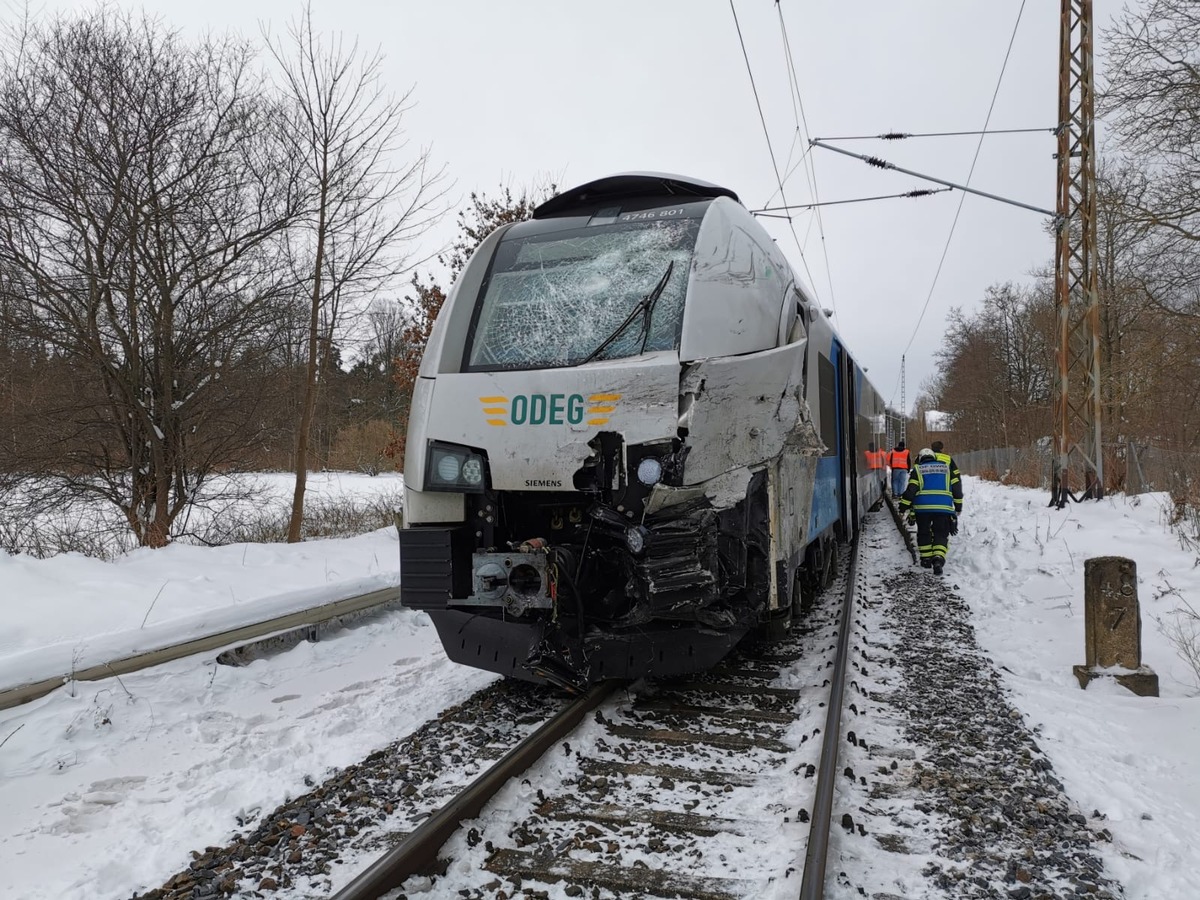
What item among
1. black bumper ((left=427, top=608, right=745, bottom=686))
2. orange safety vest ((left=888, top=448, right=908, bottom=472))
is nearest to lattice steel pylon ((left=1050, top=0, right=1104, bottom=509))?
orange safety vest ((left=888, top=448, right=908, bottom=472))

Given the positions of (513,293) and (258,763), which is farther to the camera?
(513,293)

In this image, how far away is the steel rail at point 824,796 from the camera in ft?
8.50

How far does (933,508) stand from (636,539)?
22.7 feet

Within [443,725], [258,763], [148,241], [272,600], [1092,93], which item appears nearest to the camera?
[258,763]

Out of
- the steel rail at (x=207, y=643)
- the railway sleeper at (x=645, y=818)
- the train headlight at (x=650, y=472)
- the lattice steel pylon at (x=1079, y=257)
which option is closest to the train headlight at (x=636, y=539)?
the train headlight at (x=650, y=472)

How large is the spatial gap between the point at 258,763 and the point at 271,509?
30.8ft

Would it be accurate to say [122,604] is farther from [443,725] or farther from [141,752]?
[443,725]

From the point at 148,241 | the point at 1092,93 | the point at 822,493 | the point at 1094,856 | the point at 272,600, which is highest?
the point at 1092,93

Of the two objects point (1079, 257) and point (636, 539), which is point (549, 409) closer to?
point (636, 539)

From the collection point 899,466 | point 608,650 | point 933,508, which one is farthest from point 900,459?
point 608,650

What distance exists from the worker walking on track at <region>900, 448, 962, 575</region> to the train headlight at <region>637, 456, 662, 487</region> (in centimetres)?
684

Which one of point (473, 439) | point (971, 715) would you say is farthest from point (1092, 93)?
point (473, 439)

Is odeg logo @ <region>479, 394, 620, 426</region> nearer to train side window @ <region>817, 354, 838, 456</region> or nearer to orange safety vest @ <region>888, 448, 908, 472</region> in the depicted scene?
train side window @ <region>817, 354, 838, 456</region>

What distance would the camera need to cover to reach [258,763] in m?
3.80
